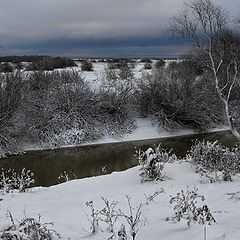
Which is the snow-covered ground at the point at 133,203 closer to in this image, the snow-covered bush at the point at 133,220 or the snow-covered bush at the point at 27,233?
the snow-covered bush at the point at 133,220

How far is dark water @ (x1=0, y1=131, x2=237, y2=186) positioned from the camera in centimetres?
1945

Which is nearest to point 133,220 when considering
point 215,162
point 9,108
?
point 215,162

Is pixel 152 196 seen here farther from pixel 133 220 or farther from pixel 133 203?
pixel 133 220

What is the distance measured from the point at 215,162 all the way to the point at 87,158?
11478 mm

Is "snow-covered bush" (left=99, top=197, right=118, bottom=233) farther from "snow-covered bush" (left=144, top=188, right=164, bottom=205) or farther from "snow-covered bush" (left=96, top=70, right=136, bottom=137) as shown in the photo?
"snow-covered bush" (left=96, top=70, right=136, bottom=137)

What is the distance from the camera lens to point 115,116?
29406mm

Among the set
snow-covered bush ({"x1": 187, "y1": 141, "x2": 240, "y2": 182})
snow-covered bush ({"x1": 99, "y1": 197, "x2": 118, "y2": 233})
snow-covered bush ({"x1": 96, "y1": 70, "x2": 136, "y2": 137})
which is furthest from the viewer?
snow-covered bush ({"x1": 96, "y1": 70, "x2": 136, "y2": 137})

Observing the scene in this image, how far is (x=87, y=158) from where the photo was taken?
22766mm

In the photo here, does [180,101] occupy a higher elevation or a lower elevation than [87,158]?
higher

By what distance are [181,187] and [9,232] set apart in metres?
5.59

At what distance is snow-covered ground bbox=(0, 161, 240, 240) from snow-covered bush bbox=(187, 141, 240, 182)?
273mm

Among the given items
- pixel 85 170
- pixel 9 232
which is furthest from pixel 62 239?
pixel 85 170

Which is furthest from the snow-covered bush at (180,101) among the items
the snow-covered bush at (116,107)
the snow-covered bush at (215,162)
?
the snow-covered bush at (215,162)

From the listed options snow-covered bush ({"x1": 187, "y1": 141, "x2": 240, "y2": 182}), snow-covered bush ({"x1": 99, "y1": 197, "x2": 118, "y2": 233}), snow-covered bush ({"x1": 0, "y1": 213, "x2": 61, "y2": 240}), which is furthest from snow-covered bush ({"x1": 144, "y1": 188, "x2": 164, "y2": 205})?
snow-covered bush ({"x1": 0, "y1": 213, "x2": 61, "y2": 240})
